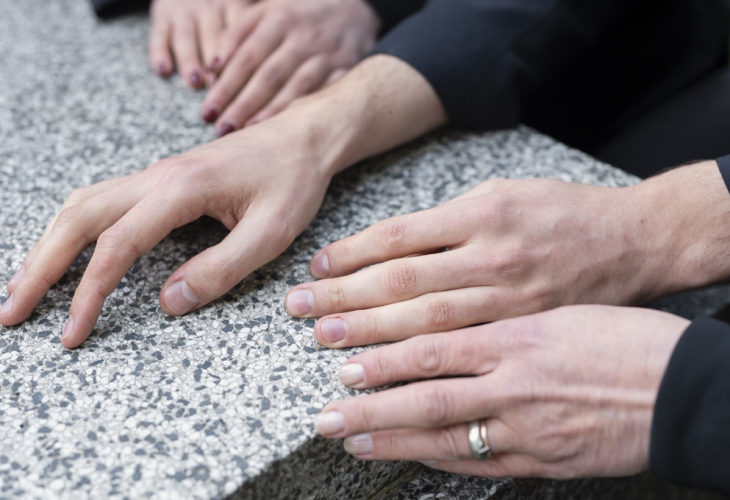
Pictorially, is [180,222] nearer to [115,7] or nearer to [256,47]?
[256,47]

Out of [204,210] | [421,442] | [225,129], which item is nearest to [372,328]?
[421,442]

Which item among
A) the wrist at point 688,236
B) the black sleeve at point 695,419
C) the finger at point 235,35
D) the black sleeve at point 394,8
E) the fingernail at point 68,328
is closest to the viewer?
the black sleeve at point 695,419

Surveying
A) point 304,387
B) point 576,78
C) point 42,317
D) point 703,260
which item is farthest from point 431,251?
point 576,78

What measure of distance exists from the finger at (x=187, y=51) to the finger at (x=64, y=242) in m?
0.44

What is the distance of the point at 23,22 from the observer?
1.39 metres

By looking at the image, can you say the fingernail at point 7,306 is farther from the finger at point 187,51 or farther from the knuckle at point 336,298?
the finger at point 187,51

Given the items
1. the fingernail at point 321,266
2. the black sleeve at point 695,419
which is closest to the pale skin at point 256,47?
the fingernail at point 321,266

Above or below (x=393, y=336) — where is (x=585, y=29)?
above

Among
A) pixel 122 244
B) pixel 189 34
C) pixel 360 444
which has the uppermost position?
pixel 189 34

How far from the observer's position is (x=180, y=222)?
2.67ft

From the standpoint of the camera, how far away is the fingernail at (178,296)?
30.3 inches

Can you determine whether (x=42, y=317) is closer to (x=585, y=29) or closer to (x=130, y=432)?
(x=130, y=432)

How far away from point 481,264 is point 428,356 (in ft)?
0.48

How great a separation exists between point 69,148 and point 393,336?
2.13 feet
